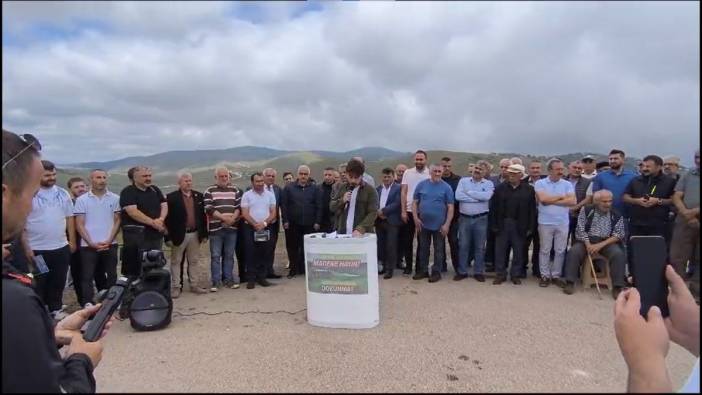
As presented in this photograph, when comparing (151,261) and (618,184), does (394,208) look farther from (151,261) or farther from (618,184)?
(151,261)

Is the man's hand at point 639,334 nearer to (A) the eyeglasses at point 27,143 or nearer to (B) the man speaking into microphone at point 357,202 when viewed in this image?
(A) the eyeglasses at point 27,143

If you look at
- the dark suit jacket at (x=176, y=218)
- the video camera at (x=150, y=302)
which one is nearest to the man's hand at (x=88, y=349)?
the video camera at (x=150, y=302)

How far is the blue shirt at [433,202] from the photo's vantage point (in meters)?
7.46

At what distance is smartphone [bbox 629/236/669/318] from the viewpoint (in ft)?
4.17

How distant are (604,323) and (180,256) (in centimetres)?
567

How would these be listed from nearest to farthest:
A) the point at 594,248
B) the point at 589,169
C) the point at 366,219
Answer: the point at 366,219
the point at 594,248
the point at 589,169

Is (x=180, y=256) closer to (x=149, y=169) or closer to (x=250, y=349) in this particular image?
(x=149, y=169)

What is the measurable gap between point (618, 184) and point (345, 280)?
14.3 ft

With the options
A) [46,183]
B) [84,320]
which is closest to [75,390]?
[84,320]

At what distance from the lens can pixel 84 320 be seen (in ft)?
6.91

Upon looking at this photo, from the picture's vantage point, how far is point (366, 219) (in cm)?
607

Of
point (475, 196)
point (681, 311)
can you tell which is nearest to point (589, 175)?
point (475, 196)

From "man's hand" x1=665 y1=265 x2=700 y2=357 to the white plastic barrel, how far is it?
3.72 meters

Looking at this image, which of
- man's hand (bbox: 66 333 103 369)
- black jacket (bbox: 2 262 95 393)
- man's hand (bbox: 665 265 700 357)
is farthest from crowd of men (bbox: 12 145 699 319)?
black jacket (bbox: 2 262 95 393)
